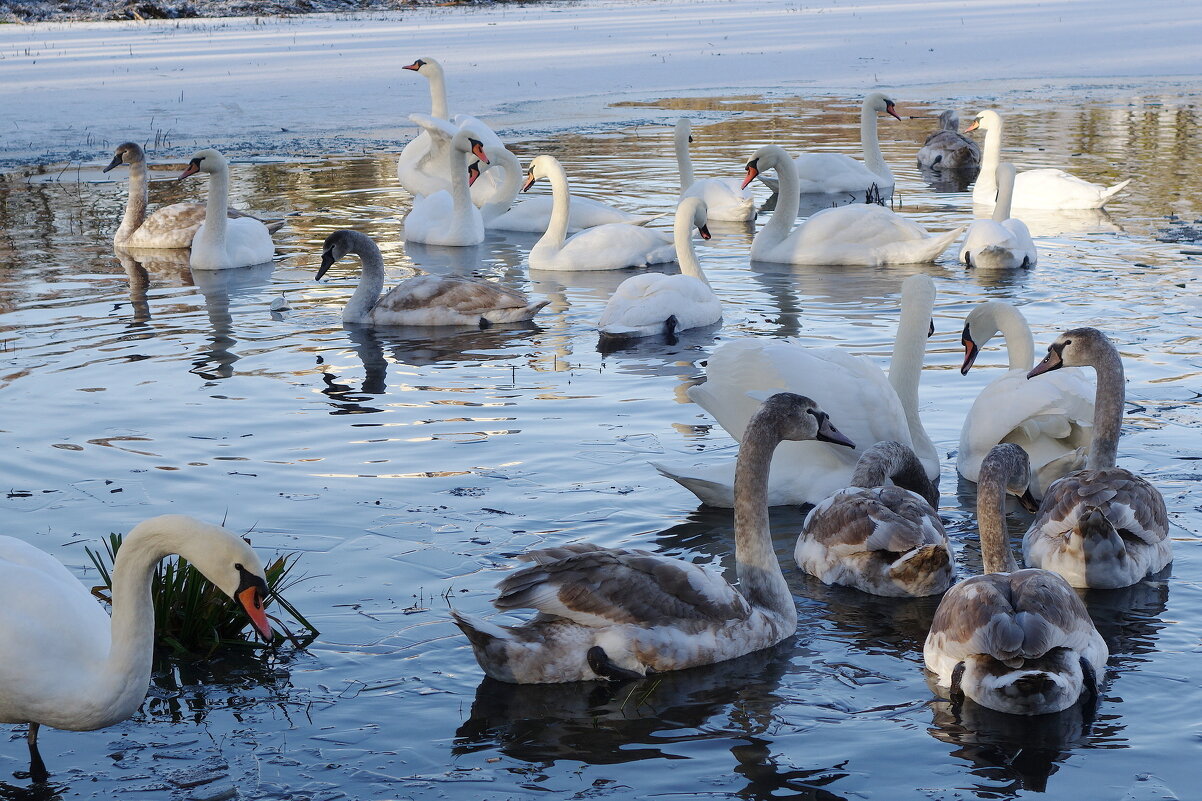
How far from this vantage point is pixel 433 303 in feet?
37.3

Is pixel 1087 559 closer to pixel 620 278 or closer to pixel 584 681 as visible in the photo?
pixel 584 681

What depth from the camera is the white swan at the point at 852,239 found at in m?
13.3

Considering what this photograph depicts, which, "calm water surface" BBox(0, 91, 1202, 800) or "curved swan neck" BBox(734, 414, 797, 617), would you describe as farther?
"curved swan neck" BBox(734, 414, 797, 617)

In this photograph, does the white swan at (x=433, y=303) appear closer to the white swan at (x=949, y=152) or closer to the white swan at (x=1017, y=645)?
the white swan at (x=1017, y=645)

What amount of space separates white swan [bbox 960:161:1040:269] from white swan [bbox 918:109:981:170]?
7.63m

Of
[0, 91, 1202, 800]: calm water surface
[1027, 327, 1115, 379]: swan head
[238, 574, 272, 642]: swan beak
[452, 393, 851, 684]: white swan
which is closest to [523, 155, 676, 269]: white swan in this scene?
[0, 91, 1202, 800]: calm water surface

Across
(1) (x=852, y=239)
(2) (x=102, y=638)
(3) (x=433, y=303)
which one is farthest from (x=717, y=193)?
(2) (x=102, y=638)

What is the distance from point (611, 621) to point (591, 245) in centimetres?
848

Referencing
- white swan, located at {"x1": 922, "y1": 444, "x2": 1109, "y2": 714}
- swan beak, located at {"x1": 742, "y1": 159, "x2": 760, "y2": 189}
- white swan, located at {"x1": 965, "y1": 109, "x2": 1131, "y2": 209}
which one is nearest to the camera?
white swan, located at {"x1": 922, "y1": 444, "x2": 1109, "y2": 714}

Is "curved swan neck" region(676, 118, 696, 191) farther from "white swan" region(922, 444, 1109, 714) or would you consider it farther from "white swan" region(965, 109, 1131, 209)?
"white swan" region(922, 444, 1109, 714)

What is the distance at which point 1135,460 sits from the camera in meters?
7.42

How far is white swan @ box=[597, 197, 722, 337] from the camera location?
10.6 m

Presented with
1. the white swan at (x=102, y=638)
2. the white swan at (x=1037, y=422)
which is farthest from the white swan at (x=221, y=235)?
the white swan at (x=102, y=638)

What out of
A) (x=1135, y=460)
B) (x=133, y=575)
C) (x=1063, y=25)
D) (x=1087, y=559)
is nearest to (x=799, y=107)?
(x=1063, y=25)
